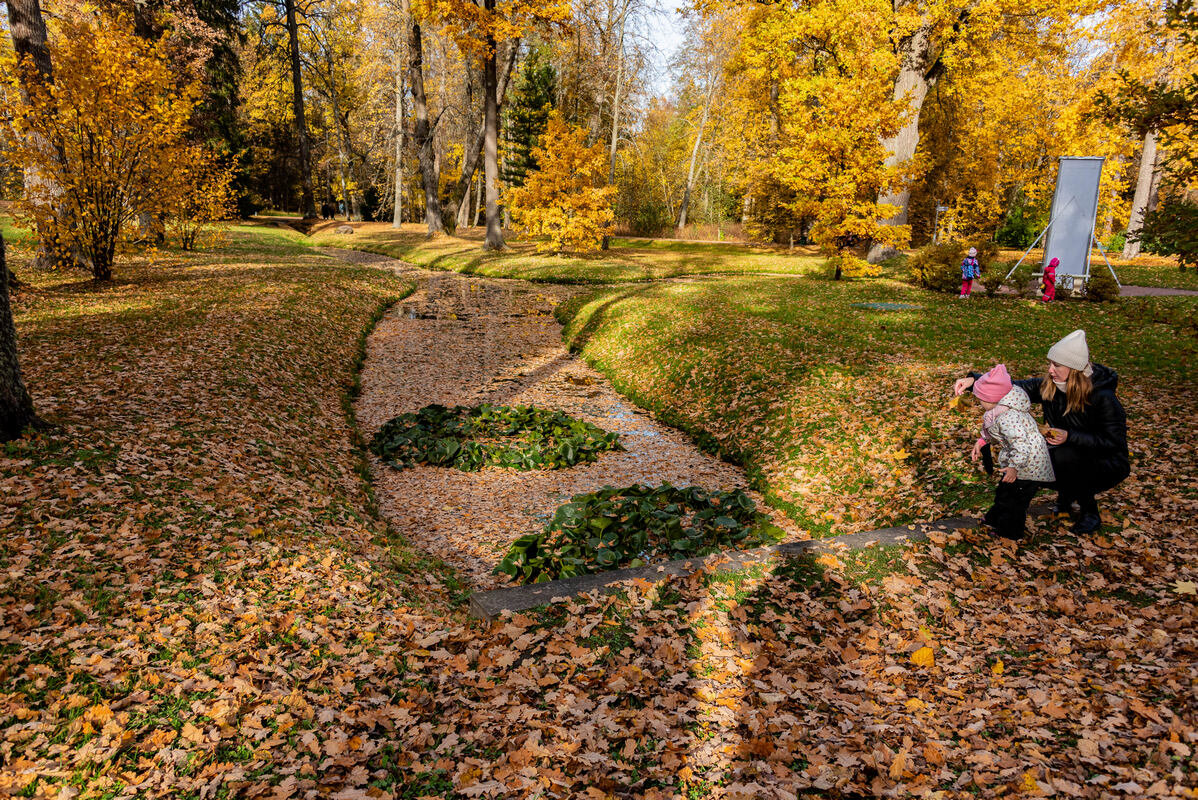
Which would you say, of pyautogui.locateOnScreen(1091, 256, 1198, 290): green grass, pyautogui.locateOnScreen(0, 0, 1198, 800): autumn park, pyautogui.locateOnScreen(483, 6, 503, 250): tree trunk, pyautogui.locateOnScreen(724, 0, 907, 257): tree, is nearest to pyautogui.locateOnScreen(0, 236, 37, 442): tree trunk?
pyautogui.locateOnScreen(0, 0, 1198, 800): autumn park

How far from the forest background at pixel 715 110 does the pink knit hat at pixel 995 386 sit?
3.74 metres

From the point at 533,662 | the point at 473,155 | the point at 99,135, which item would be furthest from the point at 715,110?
the point at 533,662

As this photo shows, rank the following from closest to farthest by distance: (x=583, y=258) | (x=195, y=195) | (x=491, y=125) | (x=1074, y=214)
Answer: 1. (x=1074, y=214)
2. (x=195, y=195)
3. (x=491, y=125)
4. (x=583, y=258)

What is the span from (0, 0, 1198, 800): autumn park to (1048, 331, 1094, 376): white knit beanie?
3 cm

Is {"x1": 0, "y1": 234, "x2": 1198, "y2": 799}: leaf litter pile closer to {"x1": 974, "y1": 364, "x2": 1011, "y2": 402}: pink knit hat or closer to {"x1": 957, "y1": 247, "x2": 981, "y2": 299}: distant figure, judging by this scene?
{"x1": 974, "y1": 364, "x2": 1011, "y2": 402}: pink knit hat

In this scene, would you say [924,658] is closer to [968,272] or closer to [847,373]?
[847,373]

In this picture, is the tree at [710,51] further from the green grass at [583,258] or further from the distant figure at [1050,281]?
the distant figure at [1050,281]

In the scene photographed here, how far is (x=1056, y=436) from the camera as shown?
210 inches

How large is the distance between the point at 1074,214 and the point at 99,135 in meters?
25.4

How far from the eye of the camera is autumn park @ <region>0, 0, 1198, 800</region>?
3803mm

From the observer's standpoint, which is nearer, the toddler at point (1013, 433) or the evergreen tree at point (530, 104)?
the toddler at point (1013, 433)

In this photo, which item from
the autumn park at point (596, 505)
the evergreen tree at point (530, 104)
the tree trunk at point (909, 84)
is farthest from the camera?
the evergreen tree at point (530, 104)

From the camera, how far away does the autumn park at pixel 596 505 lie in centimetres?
380

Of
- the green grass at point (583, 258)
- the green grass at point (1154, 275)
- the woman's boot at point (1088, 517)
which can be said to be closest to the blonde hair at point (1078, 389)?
the woman's boot at point (1088, 517)
